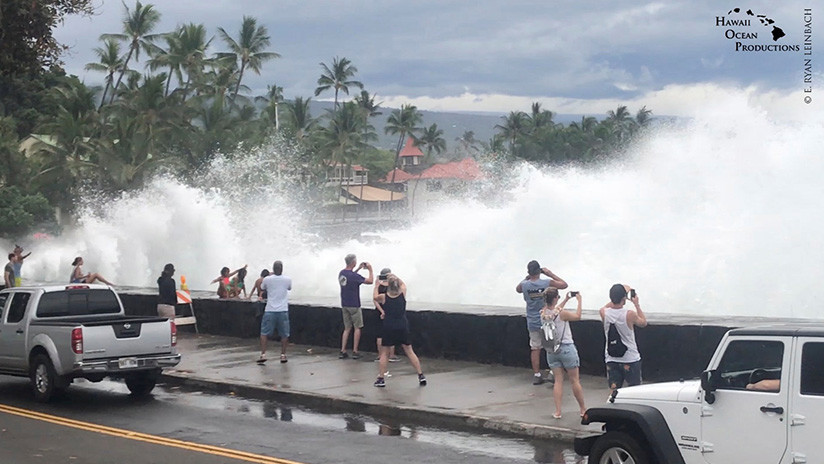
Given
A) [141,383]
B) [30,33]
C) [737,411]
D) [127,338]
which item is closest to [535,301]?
[127,338]

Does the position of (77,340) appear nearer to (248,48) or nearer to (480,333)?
(480,333)

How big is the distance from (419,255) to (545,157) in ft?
267

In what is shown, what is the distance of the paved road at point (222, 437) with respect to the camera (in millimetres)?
10430

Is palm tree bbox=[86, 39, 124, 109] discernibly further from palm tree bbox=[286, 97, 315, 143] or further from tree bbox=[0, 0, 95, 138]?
tree bbox=[0, 0, 95, 138]

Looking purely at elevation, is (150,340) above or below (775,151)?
below

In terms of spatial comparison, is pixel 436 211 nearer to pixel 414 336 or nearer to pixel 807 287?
pixel 807 287

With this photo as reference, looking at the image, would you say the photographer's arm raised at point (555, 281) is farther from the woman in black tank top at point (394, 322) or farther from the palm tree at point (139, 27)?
the palm tree at point (139, 27)

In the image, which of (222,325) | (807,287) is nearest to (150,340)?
(222,325)

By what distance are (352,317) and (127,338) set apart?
450 cm

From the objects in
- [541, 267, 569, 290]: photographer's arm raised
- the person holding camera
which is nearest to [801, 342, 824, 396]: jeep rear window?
[541, 267, 569, 290]: photographer's arm raised

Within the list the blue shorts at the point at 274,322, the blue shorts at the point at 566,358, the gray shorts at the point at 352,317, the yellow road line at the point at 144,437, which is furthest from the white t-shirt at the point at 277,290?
the blue shorts at the point at 566,358

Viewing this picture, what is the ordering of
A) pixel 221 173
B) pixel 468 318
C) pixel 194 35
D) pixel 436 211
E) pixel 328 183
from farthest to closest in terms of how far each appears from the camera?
pixel 328 183, pixel 194 35, pixel 221 173, pixel 436 211, pixel 468 318

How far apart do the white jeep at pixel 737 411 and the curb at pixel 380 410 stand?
3.09 metres

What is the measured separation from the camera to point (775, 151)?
87.6 ft
